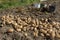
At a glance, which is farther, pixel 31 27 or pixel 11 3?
pixel 11 3

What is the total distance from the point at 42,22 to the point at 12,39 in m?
1.32

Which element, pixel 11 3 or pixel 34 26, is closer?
pixel 34 26

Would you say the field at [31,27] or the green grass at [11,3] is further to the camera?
the green grass at [11,3]

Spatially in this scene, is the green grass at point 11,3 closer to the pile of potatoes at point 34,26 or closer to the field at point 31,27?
the field at point 31,27

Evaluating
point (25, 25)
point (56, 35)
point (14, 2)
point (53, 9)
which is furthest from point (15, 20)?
point (14, 2)

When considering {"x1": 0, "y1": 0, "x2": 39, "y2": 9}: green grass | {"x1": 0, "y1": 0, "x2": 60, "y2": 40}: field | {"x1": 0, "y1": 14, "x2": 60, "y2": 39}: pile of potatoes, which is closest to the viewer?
{"x1": 0, "y1": 0, "x2": 60, "y2": 40}: field

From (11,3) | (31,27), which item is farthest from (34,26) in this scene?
(11,3)

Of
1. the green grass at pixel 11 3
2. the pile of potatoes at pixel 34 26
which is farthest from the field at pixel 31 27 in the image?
the green grass at pixel 11 3

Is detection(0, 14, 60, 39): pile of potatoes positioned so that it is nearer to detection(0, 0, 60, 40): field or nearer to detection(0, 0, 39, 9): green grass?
detection(0, 0, 60, 40): field

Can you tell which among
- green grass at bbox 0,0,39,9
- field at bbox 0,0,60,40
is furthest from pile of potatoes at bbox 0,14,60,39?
green grass at bbox 0,0,39,9

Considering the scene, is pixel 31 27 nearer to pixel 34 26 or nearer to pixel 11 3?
pixel 34 26

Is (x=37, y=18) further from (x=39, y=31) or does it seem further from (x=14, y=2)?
(x=14, y=2)

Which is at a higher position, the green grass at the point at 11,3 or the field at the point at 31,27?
the green grass at the point at 11,3

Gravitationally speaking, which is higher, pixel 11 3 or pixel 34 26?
pixel 11 3
